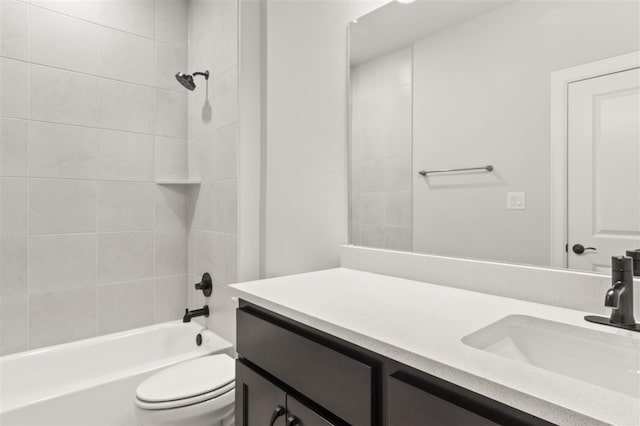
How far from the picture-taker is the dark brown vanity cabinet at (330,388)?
59 cm

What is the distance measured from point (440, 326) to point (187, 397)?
1.07 m

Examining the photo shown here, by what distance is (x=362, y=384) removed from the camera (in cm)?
74

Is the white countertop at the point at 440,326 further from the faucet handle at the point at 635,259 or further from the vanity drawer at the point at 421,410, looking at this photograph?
the faucet handle at the point at 635,259

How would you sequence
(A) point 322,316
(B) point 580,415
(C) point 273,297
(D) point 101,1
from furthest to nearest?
(D) point 101,1, (C) point 273,297, (A) point 322,316, (B) point 580,415

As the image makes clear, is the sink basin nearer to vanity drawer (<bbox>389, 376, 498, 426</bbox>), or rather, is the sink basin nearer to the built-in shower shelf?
vanity drawer (<bbox>389, 376, 498, 426</bbox>)

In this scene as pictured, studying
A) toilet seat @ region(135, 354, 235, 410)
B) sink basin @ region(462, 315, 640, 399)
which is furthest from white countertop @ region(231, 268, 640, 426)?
toilet seat @ region(135, 354, 235, 410)

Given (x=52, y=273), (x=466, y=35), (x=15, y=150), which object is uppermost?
(x=466, y=35)

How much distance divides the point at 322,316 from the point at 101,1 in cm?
219

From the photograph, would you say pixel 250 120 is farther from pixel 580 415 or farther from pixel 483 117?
pixel 580 415

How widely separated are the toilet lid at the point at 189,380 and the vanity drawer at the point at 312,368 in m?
0.47

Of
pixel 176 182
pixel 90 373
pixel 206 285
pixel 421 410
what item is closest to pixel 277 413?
pixel 421 410

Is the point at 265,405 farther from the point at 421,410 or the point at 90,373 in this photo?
the point at 90,373

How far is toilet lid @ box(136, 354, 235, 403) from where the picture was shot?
140 centimetres

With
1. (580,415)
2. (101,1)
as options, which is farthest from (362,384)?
(101,1)
